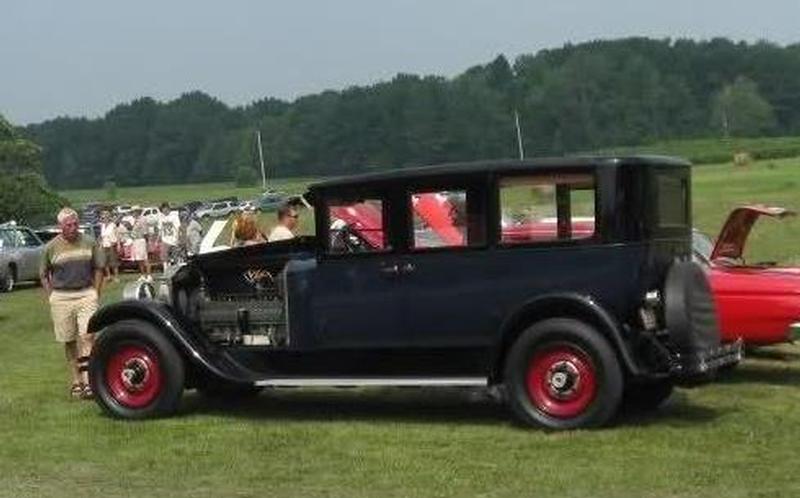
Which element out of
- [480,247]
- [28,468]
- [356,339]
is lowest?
[28,468]

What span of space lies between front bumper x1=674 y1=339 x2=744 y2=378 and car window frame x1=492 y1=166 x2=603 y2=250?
1.00m

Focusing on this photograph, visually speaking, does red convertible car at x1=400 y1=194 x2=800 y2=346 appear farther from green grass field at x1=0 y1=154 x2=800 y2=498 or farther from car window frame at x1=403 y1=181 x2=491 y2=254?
green grass field at x1=0 y1=154 x2=800 y2=498

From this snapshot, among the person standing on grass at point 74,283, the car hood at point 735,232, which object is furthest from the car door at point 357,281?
the car hood at point 735,232

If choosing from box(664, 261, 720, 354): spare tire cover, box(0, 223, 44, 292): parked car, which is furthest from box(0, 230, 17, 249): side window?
box(664, 261, 720, 354): spare tire cover

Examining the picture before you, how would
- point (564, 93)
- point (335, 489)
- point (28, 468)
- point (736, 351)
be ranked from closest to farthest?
point (335, 489), point (28, 468), point (736, 351), point (564, 93)

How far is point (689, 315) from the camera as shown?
28.5 feet

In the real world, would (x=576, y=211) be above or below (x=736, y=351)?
above

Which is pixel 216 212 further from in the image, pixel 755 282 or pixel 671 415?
pixel 671 415

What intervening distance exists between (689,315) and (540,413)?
1.22m

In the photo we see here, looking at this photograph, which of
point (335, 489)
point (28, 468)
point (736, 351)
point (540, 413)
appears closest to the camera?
point (335, 489)

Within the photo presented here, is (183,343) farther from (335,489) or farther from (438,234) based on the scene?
(335,489)

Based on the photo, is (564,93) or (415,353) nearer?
(415,353)

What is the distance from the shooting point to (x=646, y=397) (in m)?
9.67

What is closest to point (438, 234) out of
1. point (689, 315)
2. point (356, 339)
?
point (356, 339)
